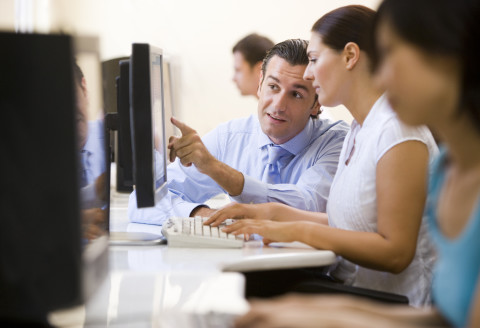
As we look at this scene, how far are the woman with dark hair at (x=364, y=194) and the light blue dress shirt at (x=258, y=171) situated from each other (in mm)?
203

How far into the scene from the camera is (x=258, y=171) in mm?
2523

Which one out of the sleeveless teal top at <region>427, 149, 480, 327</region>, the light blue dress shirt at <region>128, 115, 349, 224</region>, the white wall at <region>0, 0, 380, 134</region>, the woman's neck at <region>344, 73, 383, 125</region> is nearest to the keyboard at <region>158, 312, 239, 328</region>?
the sleeveless teal top at <region>427, 149, 480, 327</region>

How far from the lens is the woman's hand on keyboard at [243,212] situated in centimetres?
190

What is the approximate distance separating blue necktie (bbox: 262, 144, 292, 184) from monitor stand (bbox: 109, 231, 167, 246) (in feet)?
2.17

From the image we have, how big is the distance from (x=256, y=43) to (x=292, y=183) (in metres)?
2.46

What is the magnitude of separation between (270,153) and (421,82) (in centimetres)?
162

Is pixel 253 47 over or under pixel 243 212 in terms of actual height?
over

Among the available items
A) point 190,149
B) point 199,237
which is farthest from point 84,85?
point 190,149

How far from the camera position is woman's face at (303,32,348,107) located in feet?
6.28

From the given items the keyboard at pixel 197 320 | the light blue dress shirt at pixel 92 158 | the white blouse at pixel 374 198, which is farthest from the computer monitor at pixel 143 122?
the keyboard at pixel 197 320

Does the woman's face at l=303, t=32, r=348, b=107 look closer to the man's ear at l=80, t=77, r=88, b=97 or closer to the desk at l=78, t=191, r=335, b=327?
the desk at l=78, t=191, r=335, b=327

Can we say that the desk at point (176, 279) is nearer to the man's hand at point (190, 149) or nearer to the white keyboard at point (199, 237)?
the white keyboard at point (199, 237)

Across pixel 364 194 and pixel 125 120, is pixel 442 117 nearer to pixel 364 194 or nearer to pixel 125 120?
pixel 364 194

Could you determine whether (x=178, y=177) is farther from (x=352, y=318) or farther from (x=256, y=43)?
(x=256, y=43)
